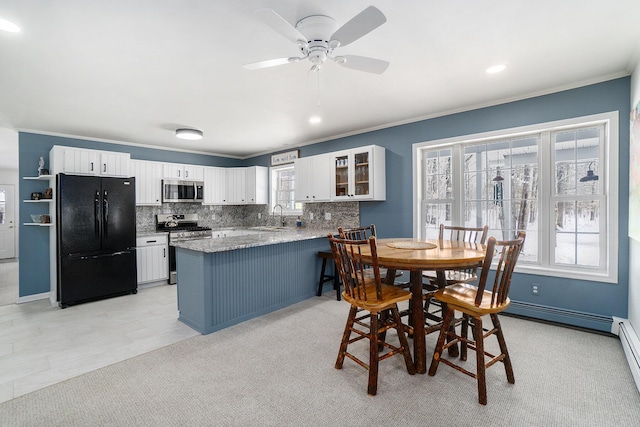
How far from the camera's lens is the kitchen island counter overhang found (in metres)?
2.98

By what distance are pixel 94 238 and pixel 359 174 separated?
3.83 metres

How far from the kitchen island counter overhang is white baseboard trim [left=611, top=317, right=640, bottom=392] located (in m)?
3.06

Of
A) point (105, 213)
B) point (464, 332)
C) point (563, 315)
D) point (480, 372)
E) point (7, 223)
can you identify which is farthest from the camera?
point (7, 223)

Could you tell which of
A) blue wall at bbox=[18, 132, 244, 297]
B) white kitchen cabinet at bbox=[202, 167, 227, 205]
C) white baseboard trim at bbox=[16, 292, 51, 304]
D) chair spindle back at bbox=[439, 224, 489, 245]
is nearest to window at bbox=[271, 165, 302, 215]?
white kitchen cabinet at bbox=[202, 167, 227, 205]

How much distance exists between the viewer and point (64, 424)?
5.71 ft

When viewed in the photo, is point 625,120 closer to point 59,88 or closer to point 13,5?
point 13,5

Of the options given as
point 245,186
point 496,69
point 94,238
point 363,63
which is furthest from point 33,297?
point 496,69

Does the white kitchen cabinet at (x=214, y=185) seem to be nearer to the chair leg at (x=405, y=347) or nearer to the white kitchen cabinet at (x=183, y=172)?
the white kitchen cabinet at (x=183, y=172)

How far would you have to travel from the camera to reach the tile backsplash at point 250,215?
16.4ft

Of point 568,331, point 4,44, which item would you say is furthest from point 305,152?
point 568,331

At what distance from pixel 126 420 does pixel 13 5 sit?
8.36 feet

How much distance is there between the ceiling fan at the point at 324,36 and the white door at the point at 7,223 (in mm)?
9756

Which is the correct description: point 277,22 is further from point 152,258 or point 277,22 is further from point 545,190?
point 152,258

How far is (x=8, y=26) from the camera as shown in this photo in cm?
194
